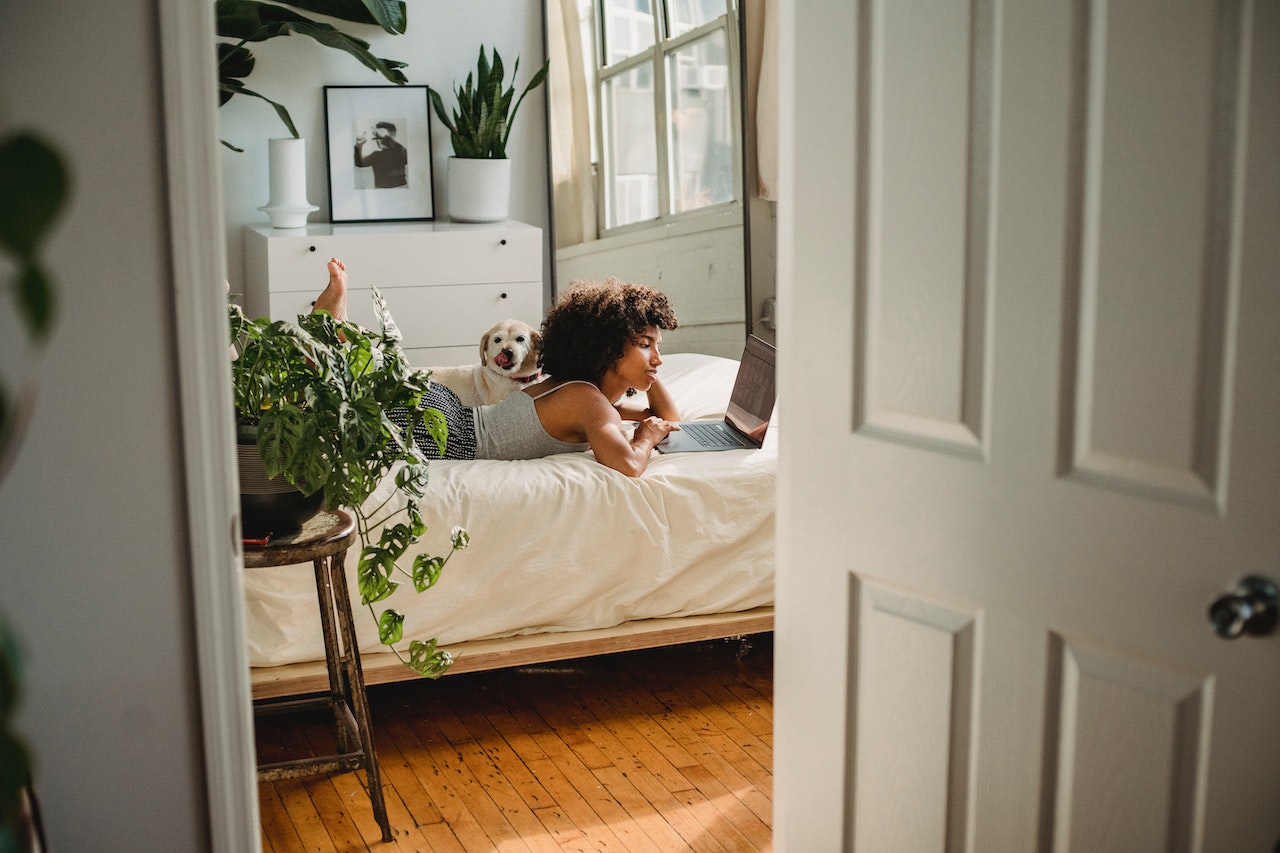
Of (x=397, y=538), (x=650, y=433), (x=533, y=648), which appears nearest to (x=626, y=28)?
(x=650, y=433)

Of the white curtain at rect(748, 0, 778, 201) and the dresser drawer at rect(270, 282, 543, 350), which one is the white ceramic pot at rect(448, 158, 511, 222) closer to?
the dresser drawer at rect(270, 282, 543, 350)

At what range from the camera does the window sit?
14.1 ft

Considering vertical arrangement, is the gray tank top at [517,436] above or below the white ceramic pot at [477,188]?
below

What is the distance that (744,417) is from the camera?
3.14m

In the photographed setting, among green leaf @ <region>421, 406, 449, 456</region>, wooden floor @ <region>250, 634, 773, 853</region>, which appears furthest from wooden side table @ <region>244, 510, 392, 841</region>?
green leaf @ <region>421, 406, 449, 456</region>

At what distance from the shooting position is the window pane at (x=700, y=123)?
429 centimetres

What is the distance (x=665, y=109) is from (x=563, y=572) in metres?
2.35

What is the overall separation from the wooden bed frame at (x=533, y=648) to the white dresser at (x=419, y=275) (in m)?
1.85

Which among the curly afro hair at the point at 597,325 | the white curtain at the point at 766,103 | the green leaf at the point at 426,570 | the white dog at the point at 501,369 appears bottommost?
the green leaf at the point at 426,570

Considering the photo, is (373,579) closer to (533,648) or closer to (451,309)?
(533,648)

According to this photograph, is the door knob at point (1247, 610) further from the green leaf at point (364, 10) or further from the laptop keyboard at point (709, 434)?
the green leaf at point (364, 10)

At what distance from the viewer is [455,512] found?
2.63 metres

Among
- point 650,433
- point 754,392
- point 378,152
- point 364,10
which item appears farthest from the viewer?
point 378,152

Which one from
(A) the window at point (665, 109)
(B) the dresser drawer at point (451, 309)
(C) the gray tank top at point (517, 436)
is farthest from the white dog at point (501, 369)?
(A) the window at point (665, 109)
